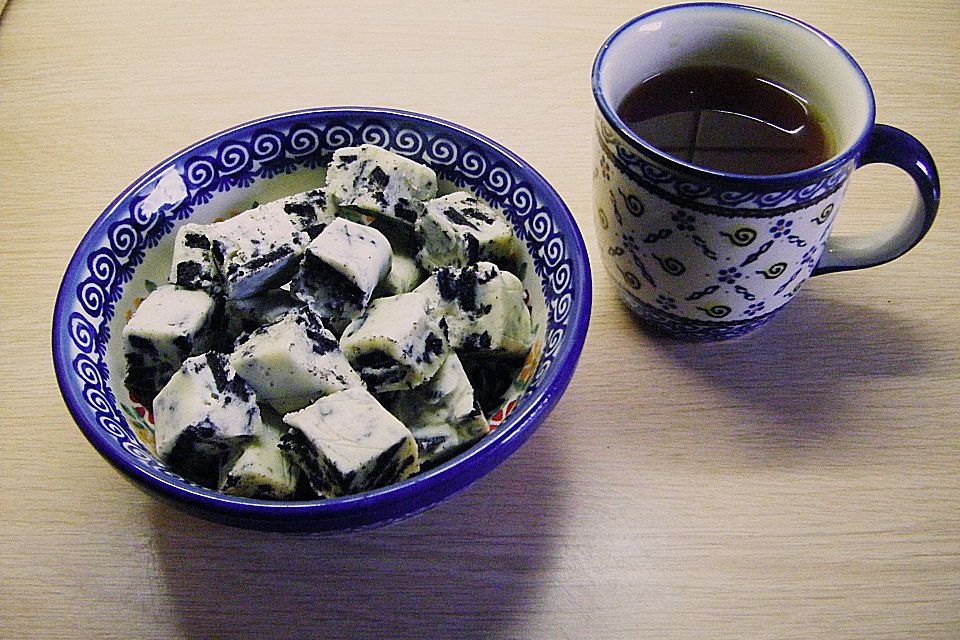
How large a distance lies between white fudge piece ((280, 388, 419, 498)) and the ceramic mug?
365mm

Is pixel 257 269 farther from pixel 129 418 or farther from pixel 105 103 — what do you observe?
pixel 105 103

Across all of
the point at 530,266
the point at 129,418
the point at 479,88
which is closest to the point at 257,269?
the point at 129,418

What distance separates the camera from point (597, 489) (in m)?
0.94

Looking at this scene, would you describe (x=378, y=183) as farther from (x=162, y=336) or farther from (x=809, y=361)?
(x=809, y=361)

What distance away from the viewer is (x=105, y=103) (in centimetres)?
140

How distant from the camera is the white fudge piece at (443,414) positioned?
32.6 inches

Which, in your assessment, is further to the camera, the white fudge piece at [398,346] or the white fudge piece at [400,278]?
the white fudge piece at [400,278]

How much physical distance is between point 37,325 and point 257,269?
0.40m

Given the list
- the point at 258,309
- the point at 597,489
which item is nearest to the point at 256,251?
the point at 258,309

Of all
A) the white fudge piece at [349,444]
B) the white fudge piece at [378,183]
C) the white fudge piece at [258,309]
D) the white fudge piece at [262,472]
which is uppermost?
the white fudge piece at [378,183]

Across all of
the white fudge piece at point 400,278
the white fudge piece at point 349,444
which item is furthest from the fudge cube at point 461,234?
the white fudge piece at point 349,444

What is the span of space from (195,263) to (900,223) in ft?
2.69

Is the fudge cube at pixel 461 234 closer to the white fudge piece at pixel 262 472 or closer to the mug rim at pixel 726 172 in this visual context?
the mug rim at pixel 726 172

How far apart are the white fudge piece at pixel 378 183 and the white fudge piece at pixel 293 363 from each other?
18 centimetres
